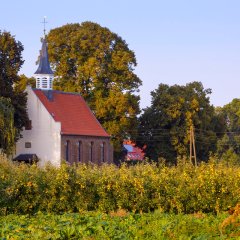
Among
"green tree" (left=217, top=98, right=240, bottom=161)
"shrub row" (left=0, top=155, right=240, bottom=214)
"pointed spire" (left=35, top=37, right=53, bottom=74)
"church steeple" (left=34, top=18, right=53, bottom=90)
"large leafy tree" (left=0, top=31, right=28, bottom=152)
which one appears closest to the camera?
"shrub row" (left=0, top=155, right=240, bottom=214)

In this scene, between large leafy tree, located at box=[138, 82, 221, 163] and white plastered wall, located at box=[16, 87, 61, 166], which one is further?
large leafy tree, located at box=[138, 82, 221, 163]

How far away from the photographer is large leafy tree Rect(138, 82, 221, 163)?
245ft

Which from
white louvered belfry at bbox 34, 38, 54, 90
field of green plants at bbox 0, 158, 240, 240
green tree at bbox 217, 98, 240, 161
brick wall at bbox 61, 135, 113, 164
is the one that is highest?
white louvered belfry at bbox 34, 38, 54, 90

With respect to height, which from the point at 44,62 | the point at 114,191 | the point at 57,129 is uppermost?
the point at 44,62

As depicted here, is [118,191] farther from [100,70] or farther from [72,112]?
[72,112]

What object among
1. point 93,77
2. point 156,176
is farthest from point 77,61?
point 156,176

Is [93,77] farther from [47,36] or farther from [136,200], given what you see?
[136,200]

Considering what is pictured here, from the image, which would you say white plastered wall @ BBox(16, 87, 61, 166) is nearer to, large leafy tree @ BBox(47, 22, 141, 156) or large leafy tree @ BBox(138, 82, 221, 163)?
large leafy tree @ BBox(47, 22, 141, 156)

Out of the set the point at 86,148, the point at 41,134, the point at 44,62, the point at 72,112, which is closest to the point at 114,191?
the point at 41,134

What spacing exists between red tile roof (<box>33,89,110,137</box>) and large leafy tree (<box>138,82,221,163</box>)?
4.94 meters

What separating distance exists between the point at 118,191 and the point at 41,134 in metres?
41.4

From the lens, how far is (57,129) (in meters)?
71.6

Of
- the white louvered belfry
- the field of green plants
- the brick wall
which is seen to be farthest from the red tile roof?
the field of green plants

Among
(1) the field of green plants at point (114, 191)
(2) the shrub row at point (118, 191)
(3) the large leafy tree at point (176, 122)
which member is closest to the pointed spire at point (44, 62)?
(3) the large leafy tree at point (176, 122)
